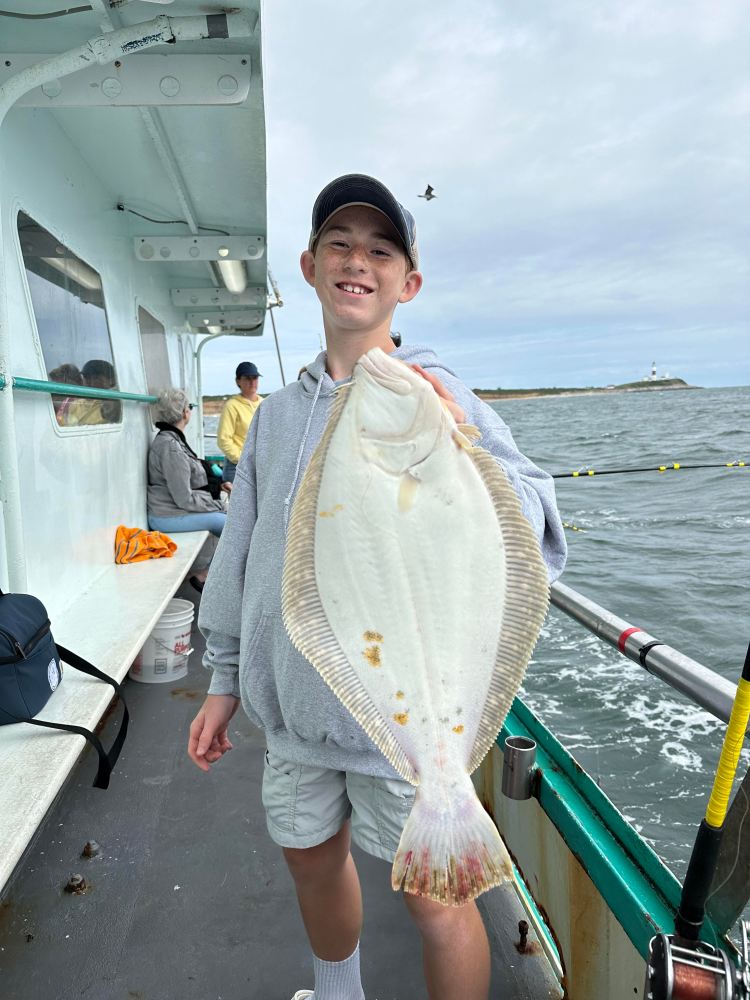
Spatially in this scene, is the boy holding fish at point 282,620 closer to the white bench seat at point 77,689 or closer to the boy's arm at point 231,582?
the boy's arm at point 231,582

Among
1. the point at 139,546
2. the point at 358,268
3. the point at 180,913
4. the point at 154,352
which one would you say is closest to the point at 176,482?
the point at 139,546

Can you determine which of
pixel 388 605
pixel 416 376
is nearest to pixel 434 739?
pixel 388 605

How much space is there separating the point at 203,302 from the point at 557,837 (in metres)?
6.81

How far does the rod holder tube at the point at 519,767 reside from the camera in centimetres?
185

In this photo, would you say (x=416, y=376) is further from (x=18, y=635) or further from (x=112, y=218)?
(x=112, y=218)

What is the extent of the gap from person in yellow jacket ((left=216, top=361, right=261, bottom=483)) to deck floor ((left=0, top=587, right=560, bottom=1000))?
4353 millimetres

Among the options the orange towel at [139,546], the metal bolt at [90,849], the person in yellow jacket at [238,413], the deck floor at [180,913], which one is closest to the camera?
the deck floor at [180,913]

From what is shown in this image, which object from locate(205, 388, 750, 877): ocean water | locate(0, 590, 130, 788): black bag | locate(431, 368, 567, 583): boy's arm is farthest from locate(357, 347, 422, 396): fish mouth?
locate(205, 388, 750, 877): ocean water

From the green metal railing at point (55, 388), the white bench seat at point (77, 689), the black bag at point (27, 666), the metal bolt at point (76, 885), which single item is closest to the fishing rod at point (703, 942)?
the white bench seat at point (77, 689)

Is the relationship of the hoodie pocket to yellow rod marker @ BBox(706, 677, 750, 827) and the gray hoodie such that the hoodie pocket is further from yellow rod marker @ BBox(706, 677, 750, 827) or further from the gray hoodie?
yellow rod marker @ BBox(706, 677, 750, 827)

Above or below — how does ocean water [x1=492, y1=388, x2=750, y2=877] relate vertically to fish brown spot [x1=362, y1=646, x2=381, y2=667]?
below

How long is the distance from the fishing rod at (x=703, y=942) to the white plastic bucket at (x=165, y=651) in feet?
10.5

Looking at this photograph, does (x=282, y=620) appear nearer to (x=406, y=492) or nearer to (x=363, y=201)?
(x=406, y=492)

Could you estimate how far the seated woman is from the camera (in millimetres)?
5363
